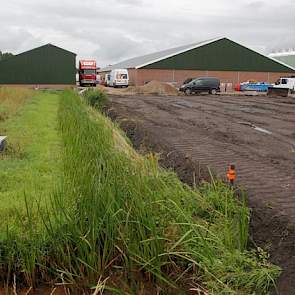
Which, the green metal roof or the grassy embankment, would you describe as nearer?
the grassy embankment

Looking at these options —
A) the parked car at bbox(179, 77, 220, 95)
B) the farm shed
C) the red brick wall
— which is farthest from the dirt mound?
the farm shed

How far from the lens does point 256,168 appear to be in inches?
308

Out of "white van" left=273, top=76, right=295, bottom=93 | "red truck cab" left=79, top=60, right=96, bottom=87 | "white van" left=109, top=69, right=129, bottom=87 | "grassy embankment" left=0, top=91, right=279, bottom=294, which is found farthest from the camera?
"white van" left=109, top=69, right=129, bottom=87

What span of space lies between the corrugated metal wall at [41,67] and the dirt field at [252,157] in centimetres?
3578

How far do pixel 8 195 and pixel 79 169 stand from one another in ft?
4.14

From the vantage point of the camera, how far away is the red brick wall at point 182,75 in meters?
55.1

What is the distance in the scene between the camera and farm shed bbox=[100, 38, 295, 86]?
55.1 metres

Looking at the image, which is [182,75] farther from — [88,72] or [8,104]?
[8,104]

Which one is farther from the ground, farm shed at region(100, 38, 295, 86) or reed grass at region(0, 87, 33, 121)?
farm shed at region(100, 38, 295, 86)

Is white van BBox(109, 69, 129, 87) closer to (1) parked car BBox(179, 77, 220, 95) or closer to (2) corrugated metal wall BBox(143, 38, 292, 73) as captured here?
(2) corrugated metal wall BBox(143, 38, 292, 73)

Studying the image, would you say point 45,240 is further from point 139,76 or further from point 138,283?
point 139,76

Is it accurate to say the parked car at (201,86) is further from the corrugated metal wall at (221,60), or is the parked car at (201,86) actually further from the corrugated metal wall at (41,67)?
the corrugated metal wall at (41,67)

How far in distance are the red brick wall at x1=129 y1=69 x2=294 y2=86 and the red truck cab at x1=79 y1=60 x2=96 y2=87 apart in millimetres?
5789

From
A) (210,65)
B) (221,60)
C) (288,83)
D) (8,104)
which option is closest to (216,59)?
(221,60)
